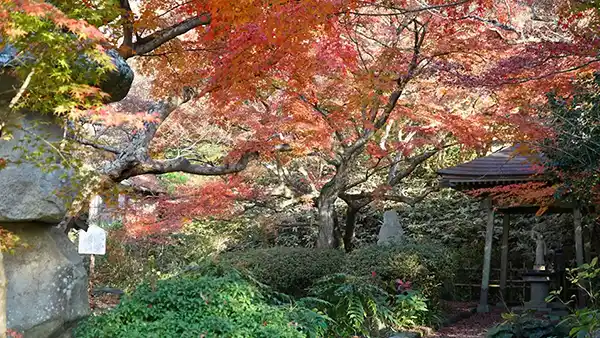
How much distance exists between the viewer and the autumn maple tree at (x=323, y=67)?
6.89 meters

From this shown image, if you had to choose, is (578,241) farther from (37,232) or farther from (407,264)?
(37,232)

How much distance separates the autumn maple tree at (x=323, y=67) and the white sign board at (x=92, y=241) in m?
1.17

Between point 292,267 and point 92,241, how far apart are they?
10.5ft

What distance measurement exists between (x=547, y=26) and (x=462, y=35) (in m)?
1.76

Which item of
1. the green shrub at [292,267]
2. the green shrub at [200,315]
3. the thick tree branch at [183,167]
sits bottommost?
the green shrub at [200,315]

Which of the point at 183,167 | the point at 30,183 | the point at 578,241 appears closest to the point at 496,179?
the point at 578,241

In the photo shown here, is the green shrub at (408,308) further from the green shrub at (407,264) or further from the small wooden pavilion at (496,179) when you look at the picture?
the small wooden pavilion at (496,179)

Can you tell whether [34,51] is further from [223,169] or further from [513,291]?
[513,291]

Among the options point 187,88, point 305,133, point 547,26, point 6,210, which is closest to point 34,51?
point 6,210

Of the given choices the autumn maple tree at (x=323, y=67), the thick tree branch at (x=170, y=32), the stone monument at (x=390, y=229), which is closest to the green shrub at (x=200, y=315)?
the autumn maple tree at (x=323, y=67)

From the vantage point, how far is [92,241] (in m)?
11.2

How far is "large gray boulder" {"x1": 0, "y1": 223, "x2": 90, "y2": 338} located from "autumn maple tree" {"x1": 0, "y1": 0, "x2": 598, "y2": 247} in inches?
49.7

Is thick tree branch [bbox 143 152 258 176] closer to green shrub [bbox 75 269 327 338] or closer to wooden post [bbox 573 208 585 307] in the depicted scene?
green shrub [bbox 75 269 327 338]

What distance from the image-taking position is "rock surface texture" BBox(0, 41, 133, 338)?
6559 millimetres
